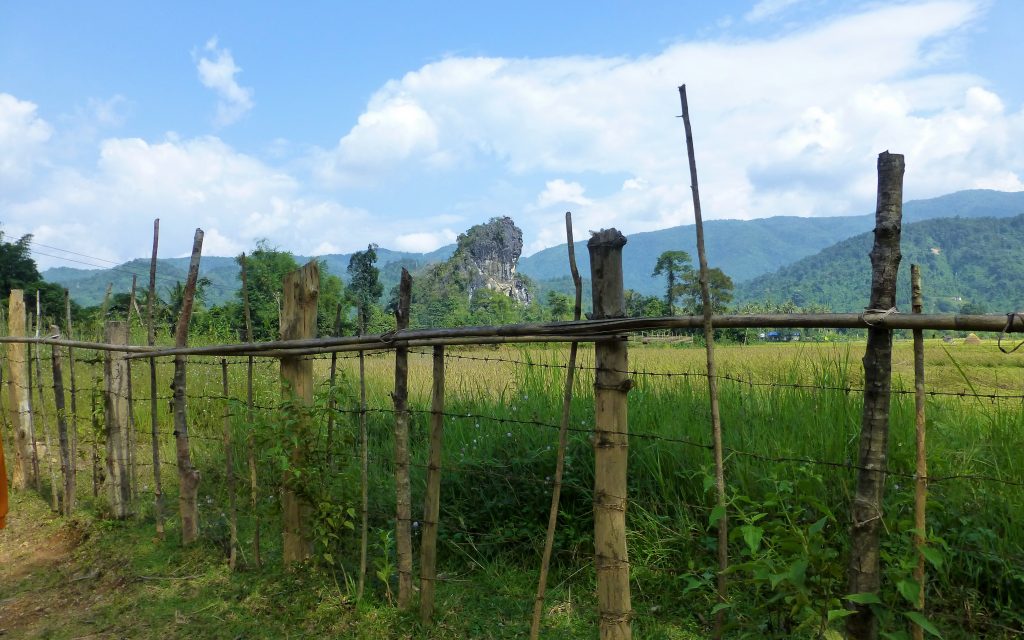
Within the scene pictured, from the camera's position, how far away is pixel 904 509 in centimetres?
345

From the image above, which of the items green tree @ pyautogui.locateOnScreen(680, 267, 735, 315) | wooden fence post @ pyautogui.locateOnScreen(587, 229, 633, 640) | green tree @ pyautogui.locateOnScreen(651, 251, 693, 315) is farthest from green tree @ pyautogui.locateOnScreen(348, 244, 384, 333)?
wooden fence post @ pyautogui.locateOnScreen(587, 229, 633, 640)

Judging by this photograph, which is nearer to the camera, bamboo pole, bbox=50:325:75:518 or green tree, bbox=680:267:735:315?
green tree, bbox=680:267:735:315

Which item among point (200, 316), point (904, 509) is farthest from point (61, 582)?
point (200, 316)

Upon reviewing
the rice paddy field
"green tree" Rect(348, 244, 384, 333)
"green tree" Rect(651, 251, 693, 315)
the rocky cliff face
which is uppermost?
the rocky cliff face

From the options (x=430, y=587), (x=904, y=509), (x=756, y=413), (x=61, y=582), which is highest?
Result: (x=756, y=413)

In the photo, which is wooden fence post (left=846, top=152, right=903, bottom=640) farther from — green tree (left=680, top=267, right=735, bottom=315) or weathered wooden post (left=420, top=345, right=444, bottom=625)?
weathered wooden post (left=420, top=345, right=444, bottom=625)

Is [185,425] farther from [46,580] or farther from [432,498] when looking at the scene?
[432,498]

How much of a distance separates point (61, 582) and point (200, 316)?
→ 2263 centimetres

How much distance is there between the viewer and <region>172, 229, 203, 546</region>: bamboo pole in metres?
4.70

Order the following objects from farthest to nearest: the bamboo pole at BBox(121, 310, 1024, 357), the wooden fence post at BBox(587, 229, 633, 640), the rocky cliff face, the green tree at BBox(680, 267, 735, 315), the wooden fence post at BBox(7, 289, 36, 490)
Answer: the rocky cliff face
the wooden fence post at BBox(7, 289, 36, 490)
the green tree at BBox(680, 267, 735, 315)
the wooden fence post at BBox(587, 229, 633, 640)
the bamboo pole at BBox(121, 310, 1024, 357)

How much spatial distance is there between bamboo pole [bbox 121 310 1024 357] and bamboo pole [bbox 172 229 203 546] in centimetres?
78

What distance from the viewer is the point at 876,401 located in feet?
7.68

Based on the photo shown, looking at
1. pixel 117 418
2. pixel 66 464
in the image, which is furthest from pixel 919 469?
pixel 66 464

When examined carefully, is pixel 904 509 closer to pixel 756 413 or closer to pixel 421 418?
pixel 756 413
